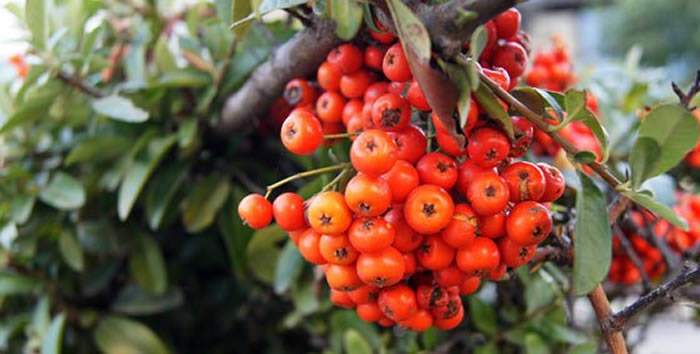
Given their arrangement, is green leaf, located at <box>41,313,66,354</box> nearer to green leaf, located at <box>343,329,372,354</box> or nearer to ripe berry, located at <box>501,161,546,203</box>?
green leaf, located at <box>343,329,372,354</box>

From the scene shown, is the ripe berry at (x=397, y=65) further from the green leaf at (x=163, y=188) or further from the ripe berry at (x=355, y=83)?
the green leaf at (x=163, y=188)

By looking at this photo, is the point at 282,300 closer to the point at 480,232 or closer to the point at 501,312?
the point at 501,312

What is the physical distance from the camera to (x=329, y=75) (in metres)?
0.46

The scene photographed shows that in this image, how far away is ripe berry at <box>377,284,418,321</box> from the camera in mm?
414

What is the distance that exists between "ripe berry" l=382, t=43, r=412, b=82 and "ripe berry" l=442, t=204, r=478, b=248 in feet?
0.29

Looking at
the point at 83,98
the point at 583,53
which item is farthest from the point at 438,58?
the point at 583,53

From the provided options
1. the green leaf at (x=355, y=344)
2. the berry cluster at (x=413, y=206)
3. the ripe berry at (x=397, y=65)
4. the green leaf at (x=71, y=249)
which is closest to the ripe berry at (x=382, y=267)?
the berry cluster at (x=413, y=206)

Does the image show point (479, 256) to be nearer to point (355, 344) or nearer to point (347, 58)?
point (347, 58)

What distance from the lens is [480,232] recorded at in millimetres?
396

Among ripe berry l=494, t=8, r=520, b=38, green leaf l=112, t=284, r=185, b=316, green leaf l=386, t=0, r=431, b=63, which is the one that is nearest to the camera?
green leaf l=386, t=0, r=431, b=63

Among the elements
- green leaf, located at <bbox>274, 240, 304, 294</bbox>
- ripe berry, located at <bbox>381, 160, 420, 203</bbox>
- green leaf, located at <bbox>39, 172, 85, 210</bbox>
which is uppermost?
ripe berry, located at <bbox>381, 160, 420, 203</bbox>

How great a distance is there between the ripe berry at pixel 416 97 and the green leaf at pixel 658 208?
5.3 inches

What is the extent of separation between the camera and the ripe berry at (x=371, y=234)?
0.37 meters

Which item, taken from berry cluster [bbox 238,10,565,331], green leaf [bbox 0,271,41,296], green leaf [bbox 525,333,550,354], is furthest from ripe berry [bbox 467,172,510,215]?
green leaf [bbox 0,271,41,296]
